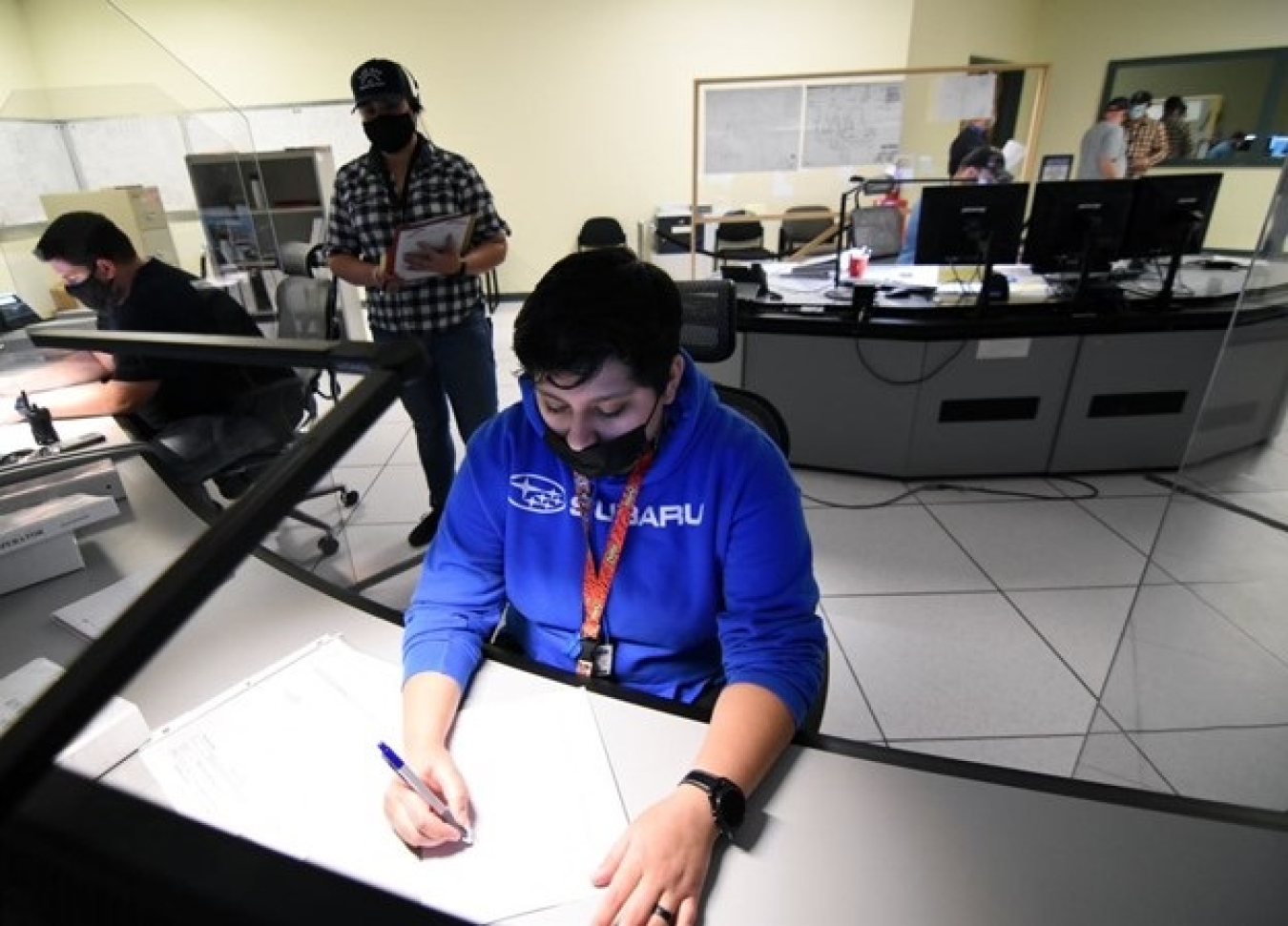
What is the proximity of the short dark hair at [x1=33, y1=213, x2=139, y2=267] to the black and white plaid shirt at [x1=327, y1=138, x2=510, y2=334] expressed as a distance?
0.63 meters

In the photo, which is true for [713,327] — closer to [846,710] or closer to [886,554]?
[846,710]

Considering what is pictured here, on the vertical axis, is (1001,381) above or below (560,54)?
below

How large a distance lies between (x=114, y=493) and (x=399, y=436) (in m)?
2.33

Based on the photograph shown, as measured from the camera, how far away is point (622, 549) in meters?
0.97

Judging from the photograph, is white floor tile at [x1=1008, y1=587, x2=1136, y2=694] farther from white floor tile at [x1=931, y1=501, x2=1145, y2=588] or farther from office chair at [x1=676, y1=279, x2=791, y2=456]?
office chair at [x1=676, y1=279, x2=791, y2=456]

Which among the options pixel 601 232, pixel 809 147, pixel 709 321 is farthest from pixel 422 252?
pixel 601 232

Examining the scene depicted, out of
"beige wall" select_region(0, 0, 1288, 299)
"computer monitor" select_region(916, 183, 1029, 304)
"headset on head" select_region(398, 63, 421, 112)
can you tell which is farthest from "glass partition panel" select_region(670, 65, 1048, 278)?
"headset on head" select_region(398, 63, 421, 112)

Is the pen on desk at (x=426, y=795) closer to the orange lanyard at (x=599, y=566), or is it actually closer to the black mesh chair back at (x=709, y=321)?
the orange lanyard at (x=599, y=566)

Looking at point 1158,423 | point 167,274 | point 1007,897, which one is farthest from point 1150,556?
point 167,274

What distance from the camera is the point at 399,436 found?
3.78m

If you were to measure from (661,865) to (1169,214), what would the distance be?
3.53m

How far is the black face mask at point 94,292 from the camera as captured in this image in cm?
207

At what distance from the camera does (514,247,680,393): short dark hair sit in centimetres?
84

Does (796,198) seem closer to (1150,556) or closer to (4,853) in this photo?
(1150,556)
